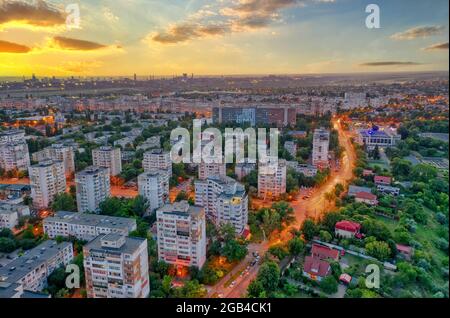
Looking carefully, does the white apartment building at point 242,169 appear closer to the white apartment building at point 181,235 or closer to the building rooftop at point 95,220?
the building rooftop at point 95,220

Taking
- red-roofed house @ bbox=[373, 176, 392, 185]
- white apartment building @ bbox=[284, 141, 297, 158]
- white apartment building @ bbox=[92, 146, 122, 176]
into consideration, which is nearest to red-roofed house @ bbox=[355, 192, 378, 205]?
red-roofed house @ bbox=[373, 176, 392, 185]

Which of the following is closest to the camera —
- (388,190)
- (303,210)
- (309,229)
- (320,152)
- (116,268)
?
(116,268)

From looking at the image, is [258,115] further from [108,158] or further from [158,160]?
[108,158]

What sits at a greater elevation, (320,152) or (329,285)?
(320,152)

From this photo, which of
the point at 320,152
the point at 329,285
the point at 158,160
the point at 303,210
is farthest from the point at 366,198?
the point at 158,160

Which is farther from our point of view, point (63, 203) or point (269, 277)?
point (63, 203)

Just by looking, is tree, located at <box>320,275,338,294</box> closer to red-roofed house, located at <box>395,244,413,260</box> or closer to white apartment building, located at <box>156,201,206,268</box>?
red-roofed house, located at <box>395,244,413,260</box>

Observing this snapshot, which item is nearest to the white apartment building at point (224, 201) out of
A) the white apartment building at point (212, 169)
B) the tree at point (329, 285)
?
the white apartment building at point (212, 169)
